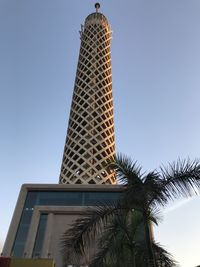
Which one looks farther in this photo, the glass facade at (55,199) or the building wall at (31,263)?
the glass facade at (55,199)

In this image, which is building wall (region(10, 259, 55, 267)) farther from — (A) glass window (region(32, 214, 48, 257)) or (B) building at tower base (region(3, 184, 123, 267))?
(A) glass window (region(32, 214, 48, 257))

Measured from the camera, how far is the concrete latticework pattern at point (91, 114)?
39.8 metres

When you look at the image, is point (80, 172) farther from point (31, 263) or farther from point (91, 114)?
point (31, 263)

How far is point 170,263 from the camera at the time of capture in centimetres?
969

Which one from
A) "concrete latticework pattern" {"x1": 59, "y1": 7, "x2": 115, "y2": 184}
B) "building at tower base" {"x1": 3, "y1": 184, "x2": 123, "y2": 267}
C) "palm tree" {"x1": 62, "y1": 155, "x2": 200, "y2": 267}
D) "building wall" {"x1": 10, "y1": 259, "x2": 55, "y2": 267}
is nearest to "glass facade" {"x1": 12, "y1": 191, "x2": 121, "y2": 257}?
"building at tower base" {"x1": 3, "y1": 184, "x2": 123, "y2": 267}

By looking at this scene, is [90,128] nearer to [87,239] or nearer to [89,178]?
[89,178]

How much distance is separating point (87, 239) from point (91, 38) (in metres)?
50.5

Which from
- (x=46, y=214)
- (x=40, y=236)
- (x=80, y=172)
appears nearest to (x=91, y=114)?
(x=80, y=172)

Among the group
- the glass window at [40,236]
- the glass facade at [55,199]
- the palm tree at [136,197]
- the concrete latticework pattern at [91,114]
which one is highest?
the concrete latticework pattern at [91,114]

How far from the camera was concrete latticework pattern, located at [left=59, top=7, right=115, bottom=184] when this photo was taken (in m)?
39.8

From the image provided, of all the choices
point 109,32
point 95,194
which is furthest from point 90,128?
point 109,32

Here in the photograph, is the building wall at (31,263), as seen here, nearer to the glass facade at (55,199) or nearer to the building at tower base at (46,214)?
the building at tower base at (46,214)

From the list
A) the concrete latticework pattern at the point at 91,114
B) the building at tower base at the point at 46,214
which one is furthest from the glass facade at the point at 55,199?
the concrete latticework pattern at the point at 91,114

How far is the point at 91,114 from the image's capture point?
148ft
